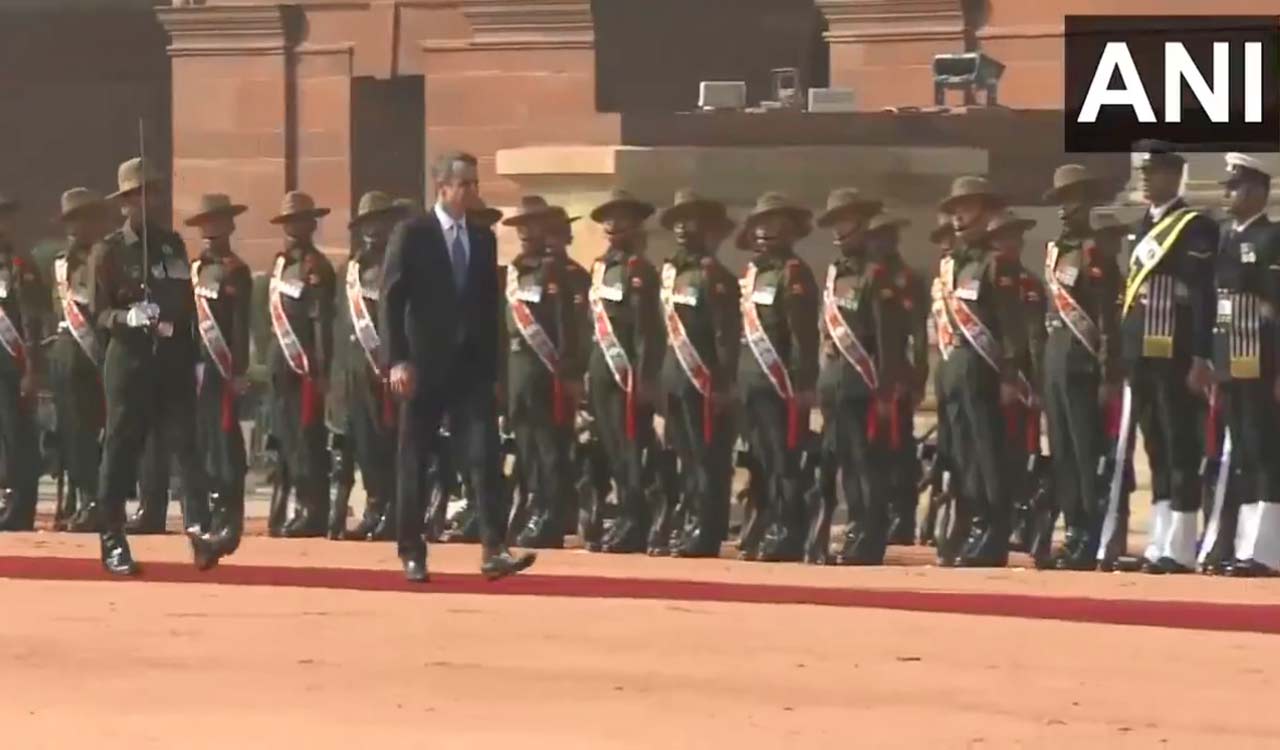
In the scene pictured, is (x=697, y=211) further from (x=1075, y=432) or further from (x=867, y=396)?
(x=1075, y=432)

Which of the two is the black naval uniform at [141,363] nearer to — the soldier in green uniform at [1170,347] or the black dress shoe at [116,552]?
the black dress shoe at [116,552]

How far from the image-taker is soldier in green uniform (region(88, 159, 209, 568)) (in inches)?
688

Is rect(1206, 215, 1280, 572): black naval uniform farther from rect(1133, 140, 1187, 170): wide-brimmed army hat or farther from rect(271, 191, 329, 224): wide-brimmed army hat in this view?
rect(271, 191, 329, 224): wide-brimmed army hat

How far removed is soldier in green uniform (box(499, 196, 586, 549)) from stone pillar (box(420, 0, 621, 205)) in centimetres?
1327

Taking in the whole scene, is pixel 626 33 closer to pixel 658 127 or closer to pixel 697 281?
pixel 658 127

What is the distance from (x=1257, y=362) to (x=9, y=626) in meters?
5.73

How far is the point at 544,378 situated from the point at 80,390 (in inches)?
103

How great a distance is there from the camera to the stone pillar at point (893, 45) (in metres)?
31.8

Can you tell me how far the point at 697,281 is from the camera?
1917 centimetres

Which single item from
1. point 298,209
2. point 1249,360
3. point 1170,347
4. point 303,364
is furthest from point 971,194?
point 298,209

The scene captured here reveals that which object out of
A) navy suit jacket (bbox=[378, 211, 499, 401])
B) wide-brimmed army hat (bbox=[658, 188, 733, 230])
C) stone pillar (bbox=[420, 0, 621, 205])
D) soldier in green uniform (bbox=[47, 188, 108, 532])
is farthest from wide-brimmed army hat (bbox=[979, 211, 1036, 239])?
stone pillar (bbox=[420, 0, 621, 205])

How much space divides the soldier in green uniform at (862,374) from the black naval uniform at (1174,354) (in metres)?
1.23

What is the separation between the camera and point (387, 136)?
34812 millimetres

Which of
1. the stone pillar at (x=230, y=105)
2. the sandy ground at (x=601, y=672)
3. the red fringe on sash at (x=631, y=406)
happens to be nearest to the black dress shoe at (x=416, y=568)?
the sandy ground at (x=601, y=672)
